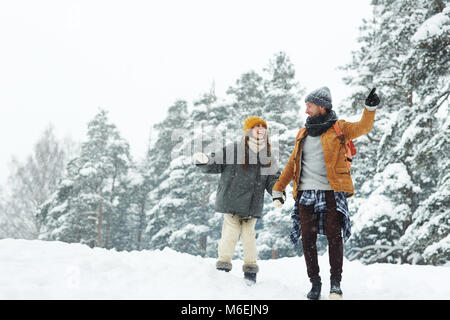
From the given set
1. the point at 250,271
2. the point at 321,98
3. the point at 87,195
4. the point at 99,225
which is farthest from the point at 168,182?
the point at 321,98

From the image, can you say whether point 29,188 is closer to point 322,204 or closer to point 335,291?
point 322,204

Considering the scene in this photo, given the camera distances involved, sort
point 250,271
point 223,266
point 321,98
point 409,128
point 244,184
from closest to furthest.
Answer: point 321,98 → point 250,271 → point 223,266 → point 244,184 → point 409,128

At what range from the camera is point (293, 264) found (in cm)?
554

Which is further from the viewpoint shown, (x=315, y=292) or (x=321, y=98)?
(x=321, y=98)

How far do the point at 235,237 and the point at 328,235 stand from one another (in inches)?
46.0

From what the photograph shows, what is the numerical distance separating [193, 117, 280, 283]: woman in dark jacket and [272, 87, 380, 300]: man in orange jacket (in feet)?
2.06

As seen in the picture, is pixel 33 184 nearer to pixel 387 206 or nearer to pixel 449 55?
pixel 387 206

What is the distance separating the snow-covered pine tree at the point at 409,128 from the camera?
19.7ft

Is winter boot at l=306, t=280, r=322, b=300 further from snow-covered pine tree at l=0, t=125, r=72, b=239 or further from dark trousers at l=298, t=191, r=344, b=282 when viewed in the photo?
snow-covered pine tree at l=0, t=125, r=72, b=239

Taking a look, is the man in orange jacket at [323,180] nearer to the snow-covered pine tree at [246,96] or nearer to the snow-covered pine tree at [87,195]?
the snow-covered pine tree at [246,96]

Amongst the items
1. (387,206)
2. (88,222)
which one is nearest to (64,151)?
(88,222)

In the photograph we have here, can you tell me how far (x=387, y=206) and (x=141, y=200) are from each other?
22.2 meters

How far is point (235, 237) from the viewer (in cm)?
388

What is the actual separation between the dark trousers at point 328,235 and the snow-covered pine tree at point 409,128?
3.58m
